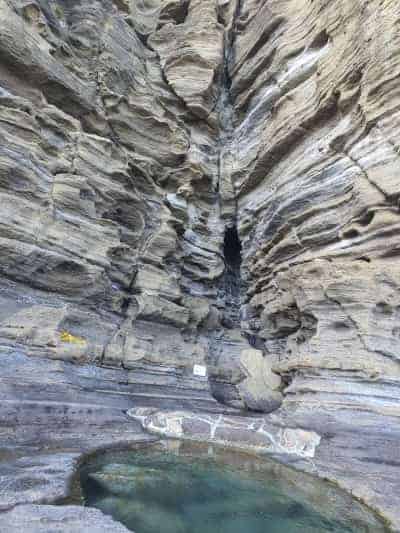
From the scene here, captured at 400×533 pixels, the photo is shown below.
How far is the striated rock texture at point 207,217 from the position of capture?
10.1 metres

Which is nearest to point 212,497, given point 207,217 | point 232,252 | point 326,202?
point 326,202

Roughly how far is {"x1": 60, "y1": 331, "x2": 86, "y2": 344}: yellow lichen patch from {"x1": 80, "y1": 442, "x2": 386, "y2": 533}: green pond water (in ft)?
12.9

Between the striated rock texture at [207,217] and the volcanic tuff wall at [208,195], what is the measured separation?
0.08 metres

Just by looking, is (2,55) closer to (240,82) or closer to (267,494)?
(240,82)

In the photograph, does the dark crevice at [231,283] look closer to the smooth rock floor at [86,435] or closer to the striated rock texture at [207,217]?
the striated rock texture at [207,217]

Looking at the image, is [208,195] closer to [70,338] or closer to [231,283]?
[231,283]

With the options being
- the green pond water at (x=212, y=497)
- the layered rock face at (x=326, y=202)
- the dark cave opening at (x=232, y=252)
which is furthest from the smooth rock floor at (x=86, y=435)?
the dark cave opening at (x=232, y=252)

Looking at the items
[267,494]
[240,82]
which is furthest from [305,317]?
[240,82]

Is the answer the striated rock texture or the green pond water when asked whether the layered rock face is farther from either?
the green pond water

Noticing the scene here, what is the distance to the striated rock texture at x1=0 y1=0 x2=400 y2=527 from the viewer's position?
1009cm

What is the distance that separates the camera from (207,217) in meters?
19.8

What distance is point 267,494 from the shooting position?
6.80 meters

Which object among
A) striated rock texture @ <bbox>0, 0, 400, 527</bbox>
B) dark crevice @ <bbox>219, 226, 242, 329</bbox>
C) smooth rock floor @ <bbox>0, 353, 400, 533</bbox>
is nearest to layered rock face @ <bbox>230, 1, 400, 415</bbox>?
striated rock texture @ <bbox>0, 0, 400, 527</bbox>

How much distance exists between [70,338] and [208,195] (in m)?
11.7
